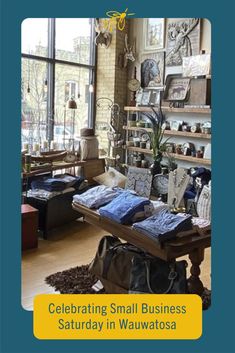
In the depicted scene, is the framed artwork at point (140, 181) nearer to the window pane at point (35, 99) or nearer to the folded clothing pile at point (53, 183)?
the folded clothing pile at point (53, 183)

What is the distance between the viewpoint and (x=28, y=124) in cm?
542

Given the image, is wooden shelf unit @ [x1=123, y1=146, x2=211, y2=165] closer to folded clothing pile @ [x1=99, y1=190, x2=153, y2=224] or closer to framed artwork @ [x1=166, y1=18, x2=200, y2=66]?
framed artwork @ [x1=166, y1=18, x2=200, y2=66]

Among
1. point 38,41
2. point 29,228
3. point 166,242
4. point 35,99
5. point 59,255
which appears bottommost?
point 59,255

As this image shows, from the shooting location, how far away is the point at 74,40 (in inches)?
239

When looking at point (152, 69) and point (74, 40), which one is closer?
point (74, 40)

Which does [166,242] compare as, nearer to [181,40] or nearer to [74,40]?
[181,40]

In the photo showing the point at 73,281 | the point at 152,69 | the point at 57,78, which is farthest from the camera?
the point at 152,69

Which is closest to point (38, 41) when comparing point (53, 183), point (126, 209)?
Result: point (53, 183)

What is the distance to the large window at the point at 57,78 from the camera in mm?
5438

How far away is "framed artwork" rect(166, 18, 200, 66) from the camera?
17.9 ft

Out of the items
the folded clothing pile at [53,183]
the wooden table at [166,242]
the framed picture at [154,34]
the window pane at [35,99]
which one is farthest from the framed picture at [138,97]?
the wooden table at [166,242]

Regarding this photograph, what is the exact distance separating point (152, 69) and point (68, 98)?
1391mm

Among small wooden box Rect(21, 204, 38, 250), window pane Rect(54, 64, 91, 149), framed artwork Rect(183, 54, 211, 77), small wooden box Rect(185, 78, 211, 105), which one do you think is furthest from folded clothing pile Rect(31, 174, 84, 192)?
framed artwork Rect(183, 54, 211, 77)

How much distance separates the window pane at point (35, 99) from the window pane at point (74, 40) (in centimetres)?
43
